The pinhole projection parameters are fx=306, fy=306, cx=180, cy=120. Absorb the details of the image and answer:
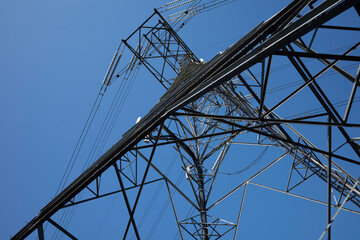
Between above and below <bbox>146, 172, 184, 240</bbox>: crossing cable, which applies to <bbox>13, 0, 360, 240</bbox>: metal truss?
below

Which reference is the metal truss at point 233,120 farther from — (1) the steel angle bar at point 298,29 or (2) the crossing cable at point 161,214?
(2) the crossing cable at point 161,214

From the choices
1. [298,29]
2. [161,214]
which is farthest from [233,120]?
[161,214]

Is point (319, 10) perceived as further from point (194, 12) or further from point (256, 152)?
point (256, 152)

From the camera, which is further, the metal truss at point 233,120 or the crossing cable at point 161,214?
the crossing cable at point 161,214

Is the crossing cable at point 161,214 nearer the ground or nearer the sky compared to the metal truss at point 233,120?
nearer the sky

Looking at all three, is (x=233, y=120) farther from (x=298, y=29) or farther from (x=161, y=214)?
(x=161, y=214)

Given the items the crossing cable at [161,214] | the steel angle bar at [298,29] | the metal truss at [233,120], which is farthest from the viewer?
the crossing cable at [161,214]

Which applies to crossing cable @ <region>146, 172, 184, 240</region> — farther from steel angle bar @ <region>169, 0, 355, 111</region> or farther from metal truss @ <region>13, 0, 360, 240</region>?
steel angle bar @ <region>169, 0, 355, 111</region>

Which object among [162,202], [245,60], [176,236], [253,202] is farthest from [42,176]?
[245,60]

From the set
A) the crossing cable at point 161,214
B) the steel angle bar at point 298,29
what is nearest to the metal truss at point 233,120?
the steel angle bar at point 298,29

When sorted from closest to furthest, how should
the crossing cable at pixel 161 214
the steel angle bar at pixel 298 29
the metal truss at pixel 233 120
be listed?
the steel angle bar at pixel 298 29 → the metal truss at pixel 233 120 → the crossing cable at pixel 161 214

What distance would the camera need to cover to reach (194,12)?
718 inches

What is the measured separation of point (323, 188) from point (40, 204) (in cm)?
4239

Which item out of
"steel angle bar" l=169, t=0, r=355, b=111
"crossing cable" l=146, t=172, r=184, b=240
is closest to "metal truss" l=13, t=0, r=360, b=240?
"steel angle bar" l=169, t=0, r=355, b=111
